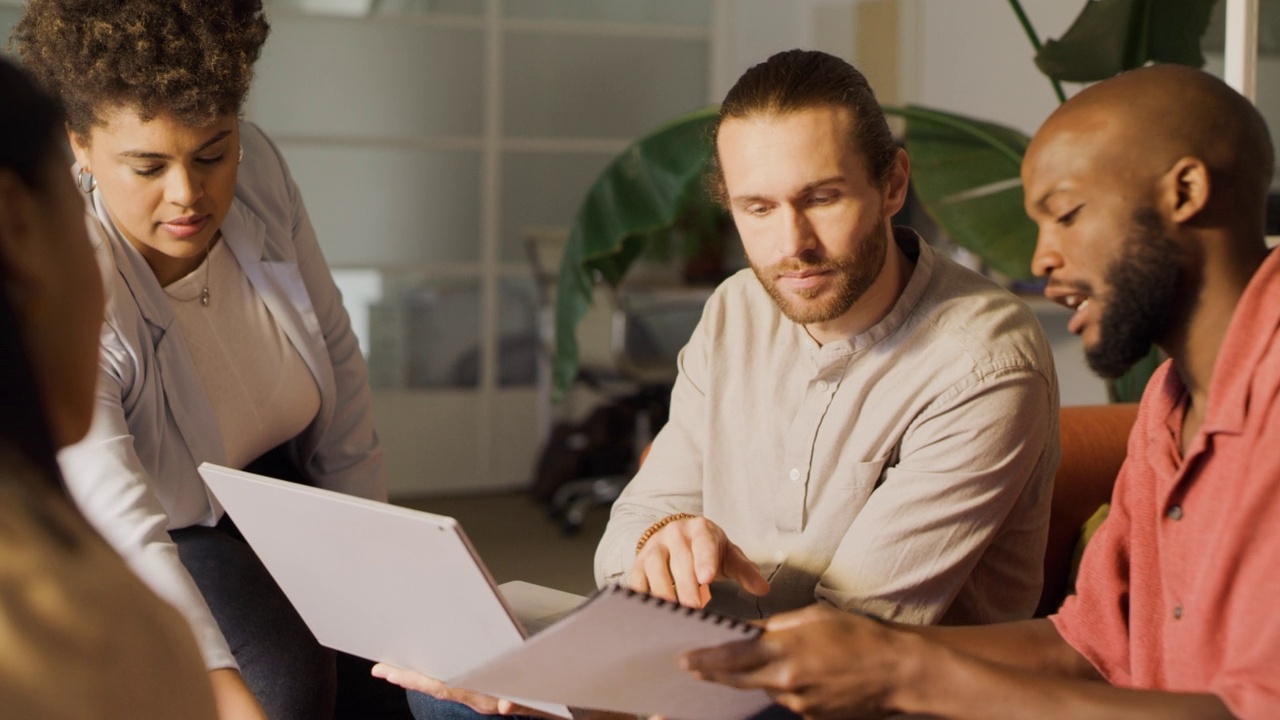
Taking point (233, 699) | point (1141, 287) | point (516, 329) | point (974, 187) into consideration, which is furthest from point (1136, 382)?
point (516, 329)

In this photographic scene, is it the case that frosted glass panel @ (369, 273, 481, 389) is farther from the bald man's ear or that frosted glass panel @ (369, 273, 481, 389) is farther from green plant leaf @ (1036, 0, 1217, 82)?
the bald man's ear

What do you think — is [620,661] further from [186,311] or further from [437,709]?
[186,311]

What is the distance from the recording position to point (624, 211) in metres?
2.76

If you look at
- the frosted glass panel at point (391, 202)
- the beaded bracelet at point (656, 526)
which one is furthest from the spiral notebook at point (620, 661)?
the frosted glass panel at point (391, 202)

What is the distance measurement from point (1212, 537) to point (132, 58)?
1328 mm

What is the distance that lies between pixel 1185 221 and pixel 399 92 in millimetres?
4371

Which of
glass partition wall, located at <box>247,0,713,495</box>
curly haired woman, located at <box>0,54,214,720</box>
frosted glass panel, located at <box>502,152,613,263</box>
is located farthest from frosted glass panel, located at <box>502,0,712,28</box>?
curly haired woman, located at <box>0,54,214,720</box>

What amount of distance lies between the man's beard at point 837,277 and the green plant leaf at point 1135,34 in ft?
3.53

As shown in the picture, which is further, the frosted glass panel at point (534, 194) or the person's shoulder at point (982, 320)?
the frosted glass panel at point (534, 194)

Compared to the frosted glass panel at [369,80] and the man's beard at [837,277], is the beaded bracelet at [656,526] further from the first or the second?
the frosted glass panel at [369,80]

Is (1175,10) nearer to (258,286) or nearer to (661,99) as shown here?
(258,286)

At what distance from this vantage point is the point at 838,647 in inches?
45.3

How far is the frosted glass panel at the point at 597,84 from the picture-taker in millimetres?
5270

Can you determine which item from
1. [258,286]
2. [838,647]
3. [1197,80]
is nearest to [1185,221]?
[1197,80]
